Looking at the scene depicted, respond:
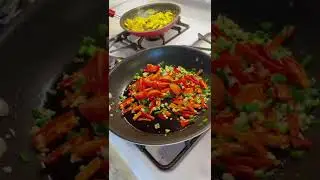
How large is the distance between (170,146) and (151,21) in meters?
0.27

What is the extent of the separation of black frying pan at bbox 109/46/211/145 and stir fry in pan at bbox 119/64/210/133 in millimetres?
11

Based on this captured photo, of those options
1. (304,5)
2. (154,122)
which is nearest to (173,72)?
(154,122)

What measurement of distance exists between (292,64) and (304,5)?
16cm

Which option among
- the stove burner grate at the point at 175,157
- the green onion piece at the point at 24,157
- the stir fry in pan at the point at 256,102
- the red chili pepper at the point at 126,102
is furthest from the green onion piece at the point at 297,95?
the green onion piece at the point at 24,157

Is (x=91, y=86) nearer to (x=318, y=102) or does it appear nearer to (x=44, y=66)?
(x=44, y=66)

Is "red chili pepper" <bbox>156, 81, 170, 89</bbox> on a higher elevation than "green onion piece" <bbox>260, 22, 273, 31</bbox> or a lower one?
lower

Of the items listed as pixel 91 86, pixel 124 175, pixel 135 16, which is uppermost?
pixel 135 16

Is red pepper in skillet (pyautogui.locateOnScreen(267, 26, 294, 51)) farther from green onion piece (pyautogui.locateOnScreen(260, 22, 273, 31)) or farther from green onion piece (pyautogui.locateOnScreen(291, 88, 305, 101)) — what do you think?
green onion piece (pyautogui.locateOnScreen(291, 88, 305, 101))

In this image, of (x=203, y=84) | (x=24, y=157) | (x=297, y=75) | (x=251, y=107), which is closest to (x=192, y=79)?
(x=203, y=84)

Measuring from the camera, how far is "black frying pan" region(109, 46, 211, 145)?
107 cm

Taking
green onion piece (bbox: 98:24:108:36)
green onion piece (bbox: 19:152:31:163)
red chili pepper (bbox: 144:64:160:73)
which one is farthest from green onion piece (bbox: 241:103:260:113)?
green onion piece (bbox: 19:152:31:163)

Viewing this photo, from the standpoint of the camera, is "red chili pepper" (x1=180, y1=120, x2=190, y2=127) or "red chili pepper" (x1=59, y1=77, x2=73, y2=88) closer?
"red chili pepper" (x1=180, y1=120, x2=190, y2=127)

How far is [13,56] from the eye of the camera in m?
1.20

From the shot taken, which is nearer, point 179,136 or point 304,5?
point 179,136
